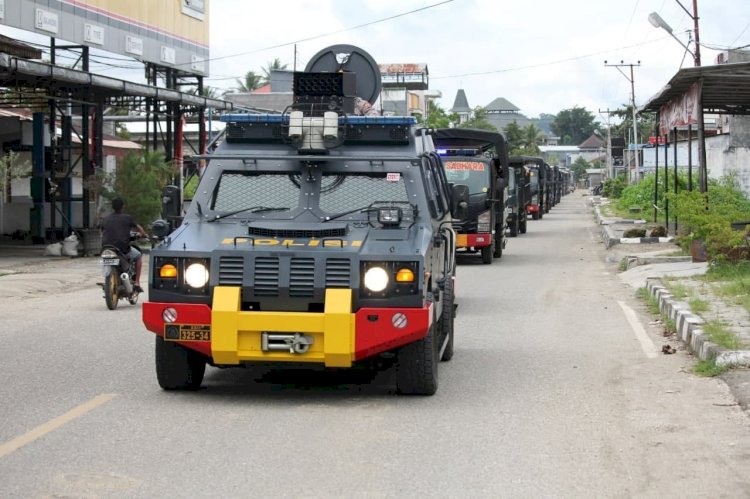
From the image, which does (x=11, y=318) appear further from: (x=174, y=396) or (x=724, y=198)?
(x=724, y=198)

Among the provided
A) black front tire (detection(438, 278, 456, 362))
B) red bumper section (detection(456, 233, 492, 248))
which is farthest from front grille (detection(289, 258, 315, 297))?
red bumper section (detection(456, 233, 492, 248))

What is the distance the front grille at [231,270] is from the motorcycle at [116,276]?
A: 7.74 meters

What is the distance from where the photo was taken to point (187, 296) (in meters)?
8.77

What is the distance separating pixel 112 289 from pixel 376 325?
27.8ft

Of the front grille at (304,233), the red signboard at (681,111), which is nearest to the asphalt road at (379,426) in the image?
the front grille at (304,233)

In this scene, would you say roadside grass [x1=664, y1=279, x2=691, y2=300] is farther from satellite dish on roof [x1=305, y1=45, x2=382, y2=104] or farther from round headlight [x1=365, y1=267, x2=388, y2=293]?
round headlight [x1=365, y1=267, x2=388, y2=293]

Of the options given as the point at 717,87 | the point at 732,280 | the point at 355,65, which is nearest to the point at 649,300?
the point at 732,280

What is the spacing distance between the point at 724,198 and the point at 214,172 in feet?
71.1

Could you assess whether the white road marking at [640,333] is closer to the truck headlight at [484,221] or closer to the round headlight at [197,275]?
the round headlight at [197,275]

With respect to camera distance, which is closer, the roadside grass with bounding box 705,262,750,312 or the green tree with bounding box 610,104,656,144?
the roadside grass with bounding box 705,262,750,312

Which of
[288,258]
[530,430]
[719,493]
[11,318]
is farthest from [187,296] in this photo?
[11,318]

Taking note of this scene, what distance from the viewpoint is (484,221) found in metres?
25.5

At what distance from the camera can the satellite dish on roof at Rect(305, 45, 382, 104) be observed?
13078mm

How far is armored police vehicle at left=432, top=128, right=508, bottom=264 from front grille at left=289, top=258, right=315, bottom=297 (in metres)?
15.7
